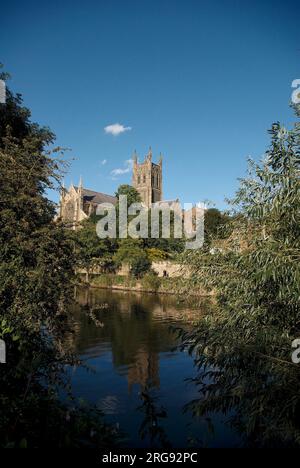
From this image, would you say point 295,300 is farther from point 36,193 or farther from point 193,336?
point 36,193

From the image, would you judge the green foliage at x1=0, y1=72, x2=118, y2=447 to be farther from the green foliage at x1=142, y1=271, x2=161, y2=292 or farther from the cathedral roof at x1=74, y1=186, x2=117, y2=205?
the cathedral roof at x1=74, y1=186, x2=117, y2=205

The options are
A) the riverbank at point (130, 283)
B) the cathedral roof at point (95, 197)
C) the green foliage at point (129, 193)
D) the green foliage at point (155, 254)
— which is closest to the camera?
the riverbank at point (130, 283)

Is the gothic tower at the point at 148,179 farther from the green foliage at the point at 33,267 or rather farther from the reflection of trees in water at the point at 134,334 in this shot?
the green foliage at the point at 33,267

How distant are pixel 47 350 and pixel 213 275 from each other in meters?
4.65

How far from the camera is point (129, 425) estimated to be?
39.3 feet

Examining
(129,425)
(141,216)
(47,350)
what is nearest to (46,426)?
(47,350)

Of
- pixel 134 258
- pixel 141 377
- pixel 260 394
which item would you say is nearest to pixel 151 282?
pixel 134 258

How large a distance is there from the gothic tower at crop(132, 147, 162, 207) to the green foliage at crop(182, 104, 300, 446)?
282ft

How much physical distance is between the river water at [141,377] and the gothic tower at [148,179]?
216 feet

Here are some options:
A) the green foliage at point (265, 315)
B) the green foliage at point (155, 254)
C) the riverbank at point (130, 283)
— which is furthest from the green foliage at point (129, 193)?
the green foliage at point (265, 315)

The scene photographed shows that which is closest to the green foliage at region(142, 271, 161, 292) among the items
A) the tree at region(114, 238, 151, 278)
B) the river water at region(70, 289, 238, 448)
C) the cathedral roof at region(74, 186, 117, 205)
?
the tree at region(114, 238, 151, 278)

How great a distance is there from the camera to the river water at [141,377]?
10.7 meters

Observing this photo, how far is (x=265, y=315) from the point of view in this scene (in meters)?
7.41
